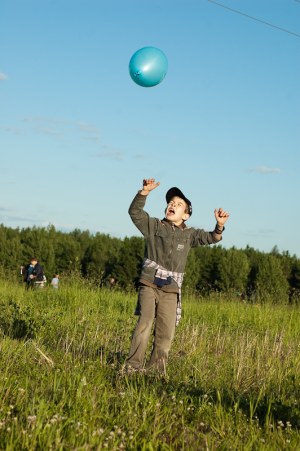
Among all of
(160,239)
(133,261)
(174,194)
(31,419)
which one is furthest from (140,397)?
(133,261)

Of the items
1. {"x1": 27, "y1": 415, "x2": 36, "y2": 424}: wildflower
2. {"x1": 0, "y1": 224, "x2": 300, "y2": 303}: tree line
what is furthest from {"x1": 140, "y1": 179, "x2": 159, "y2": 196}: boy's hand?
{"x1": 0, "y1": 224, "x2": 300, "y2": 303}: tree line

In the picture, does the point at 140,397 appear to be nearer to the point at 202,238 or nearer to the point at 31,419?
the point at 31,419

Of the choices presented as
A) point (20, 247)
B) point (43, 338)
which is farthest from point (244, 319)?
point (20, 247)

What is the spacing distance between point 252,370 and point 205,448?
8.59ft

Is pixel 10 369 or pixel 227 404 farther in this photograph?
pixel 10 369

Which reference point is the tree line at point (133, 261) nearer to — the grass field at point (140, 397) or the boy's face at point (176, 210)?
the grass field at point (140, 397)

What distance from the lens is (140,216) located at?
670cm

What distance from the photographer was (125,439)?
4039mm

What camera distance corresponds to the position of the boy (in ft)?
21.6

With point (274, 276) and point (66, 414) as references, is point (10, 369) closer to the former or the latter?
point (66, 414)

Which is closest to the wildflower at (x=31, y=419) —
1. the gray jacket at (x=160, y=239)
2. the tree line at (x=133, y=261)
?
the gray jacket at (x=160, y=239)

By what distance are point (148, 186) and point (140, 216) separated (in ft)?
0.97

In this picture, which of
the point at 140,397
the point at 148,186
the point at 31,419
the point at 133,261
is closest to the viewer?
the point at 31,419

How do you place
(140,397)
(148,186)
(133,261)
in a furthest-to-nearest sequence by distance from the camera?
1. (133,261)
2. (148,186)
3. (140,397)
